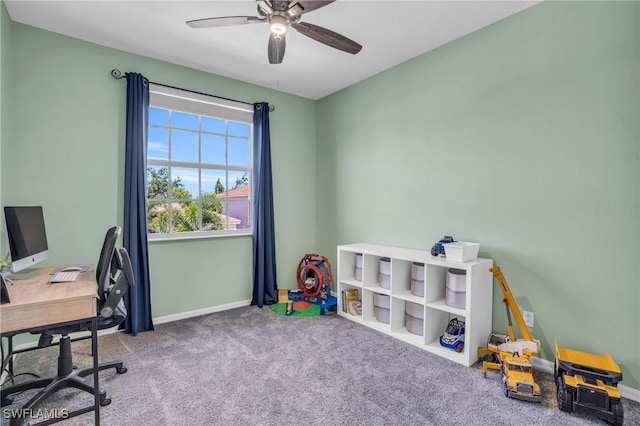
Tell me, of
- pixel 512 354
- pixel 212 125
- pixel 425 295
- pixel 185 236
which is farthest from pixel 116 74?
pixel 512 354

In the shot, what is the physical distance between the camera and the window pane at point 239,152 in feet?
12.8

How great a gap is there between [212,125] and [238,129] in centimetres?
32

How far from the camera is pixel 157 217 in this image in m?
3.44

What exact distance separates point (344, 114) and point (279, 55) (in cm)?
180

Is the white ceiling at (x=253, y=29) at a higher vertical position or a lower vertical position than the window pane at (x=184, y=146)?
higher

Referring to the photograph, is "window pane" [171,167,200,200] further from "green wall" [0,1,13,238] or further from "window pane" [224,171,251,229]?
"green wall" [0,1,13,238]

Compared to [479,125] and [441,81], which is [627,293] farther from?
[441,81]

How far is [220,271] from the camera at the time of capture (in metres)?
3.73

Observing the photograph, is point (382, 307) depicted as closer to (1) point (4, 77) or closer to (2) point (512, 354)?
(2) point (512, 354)

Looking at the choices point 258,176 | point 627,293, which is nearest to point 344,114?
point 258,176

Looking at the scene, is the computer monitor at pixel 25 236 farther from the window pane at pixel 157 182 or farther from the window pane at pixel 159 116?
the window pane at pixel 159 116

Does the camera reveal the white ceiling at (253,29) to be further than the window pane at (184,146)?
No

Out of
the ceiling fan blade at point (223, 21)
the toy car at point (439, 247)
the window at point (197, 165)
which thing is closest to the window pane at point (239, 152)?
the window at point (197, 165)

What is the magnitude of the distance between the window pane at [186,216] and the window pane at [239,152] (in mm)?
689
